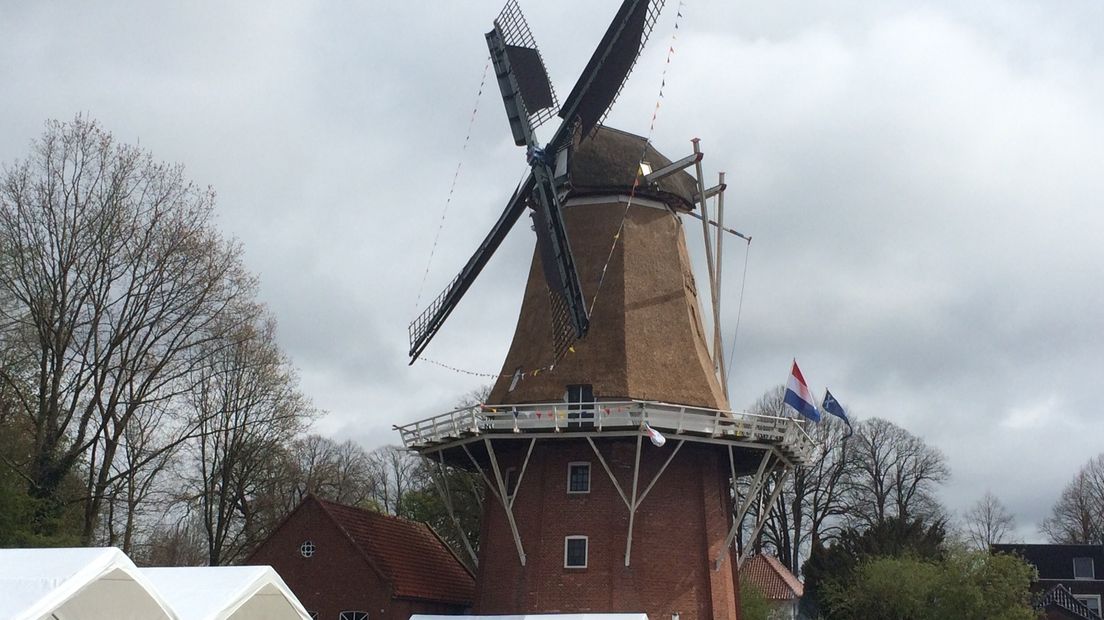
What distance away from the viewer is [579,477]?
22547 millimetres

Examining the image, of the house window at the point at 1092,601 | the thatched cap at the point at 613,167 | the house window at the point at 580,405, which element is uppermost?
the thatched cap at the point at 613,167

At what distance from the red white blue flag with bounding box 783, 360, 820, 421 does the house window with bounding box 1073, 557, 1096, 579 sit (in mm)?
34500

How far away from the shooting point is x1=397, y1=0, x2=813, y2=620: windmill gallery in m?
21.7

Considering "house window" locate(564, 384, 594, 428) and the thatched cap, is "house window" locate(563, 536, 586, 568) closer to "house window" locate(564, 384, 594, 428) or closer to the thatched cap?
"house window" locate(564, 384, 594, 428)

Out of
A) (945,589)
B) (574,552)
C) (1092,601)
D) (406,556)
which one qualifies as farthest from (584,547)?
(1092,601)

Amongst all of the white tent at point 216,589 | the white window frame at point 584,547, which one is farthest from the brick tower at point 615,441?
the white tent at point 216,589

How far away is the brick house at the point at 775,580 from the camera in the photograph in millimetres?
41572

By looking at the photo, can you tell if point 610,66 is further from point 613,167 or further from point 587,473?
point 587,473

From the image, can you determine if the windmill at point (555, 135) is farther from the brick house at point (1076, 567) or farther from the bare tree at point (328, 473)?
the brick house at point (1076, 567)

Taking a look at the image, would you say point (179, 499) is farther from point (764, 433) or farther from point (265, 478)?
point (764, 433)

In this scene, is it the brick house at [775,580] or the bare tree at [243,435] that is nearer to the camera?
the bare tree at [243,435]

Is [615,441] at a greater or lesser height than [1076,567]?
lesser

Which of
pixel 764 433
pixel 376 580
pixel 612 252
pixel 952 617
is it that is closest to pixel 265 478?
pixel 376 580

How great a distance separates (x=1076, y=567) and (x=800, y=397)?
34.9 m
